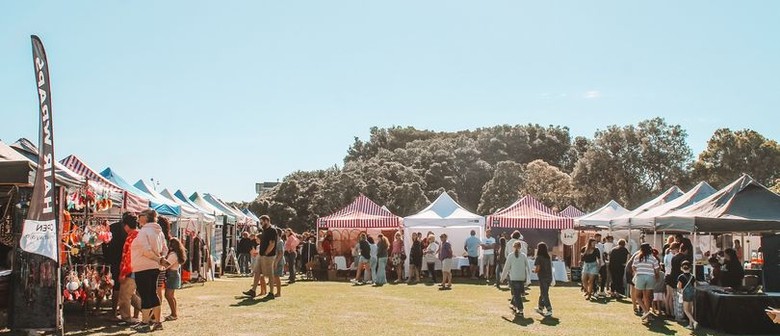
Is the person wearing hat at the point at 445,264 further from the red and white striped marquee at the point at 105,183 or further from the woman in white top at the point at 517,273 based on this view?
the red and white striped marquee at the point at 105,183

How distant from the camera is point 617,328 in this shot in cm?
1137

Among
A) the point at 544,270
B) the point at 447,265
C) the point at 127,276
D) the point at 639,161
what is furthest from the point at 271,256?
the point at 639,161

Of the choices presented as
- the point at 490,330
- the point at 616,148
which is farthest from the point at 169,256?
the point at 616,148

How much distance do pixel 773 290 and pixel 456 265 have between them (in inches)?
430

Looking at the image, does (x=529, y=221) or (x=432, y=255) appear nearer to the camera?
(x=432, y=255)

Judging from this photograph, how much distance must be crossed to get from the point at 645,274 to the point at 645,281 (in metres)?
0.13

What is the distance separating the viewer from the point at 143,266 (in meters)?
9.45

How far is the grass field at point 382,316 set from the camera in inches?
411

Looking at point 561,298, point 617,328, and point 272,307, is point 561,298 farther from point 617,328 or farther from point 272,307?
point 272,307

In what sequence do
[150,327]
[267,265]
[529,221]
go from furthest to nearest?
[529,221] → [267,265] → [150,327]

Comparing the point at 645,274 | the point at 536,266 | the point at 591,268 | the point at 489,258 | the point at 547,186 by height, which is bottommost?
the point at 489,258

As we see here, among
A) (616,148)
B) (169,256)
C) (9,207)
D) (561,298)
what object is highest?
(616,148)

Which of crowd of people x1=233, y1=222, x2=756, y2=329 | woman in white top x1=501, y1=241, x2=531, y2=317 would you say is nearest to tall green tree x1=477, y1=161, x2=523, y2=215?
crowd of people x1=233, y1=222, x2=756, y2=329

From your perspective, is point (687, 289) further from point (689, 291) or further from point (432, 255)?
point (432, 255)
